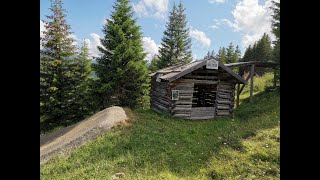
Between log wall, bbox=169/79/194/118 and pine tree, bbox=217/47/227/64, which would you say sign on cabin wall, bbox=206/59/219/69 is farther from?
pine tree, bbox=217/47/227/64

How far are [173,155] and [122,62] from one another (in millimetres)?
15670

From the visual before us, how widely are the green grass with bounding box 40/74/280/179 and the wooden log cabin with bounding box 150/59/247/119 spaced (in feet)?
10.0

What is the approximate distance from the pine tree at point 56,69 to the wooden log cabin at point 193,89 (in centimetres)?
948

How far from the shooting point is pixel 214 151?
10344mm

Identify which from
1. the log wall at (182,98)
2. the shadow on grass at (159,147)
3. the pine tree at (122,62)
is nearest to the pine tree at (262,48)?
the pine tree at (122,62)

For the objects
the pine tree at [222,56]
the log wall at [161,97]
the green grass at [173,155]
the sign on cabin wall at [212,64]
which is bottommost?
the green grass at [173,155]

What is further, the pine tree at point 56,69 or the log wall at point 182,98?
the pine tree at point 56,69

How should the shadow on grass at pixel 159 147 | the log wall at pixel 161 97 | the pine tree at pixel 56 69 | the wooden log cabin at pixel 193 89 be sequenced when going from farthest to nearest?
the pine tree at pixel 56 69, the log wall at pixel 161 97, the wooden log cabin at pixel 193 89, the shadow on grass at pixel 159 147

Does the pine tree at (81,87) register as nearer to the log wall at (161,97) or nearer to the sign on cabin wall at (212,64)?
the log wall at (161,97)

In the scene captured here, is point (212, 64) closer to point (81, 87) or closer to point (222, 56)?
point (81, 87)

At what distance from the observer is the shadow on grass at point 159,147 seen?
898 cm

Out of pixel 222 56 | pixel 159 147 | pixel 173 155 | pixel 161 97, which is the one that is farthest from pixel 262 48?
pixel 173 155

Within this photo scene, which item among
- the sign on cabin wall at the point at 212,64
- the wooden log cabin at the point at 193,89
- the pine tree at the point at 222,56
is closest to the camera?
the wooden log cabin at the point at 193,89
